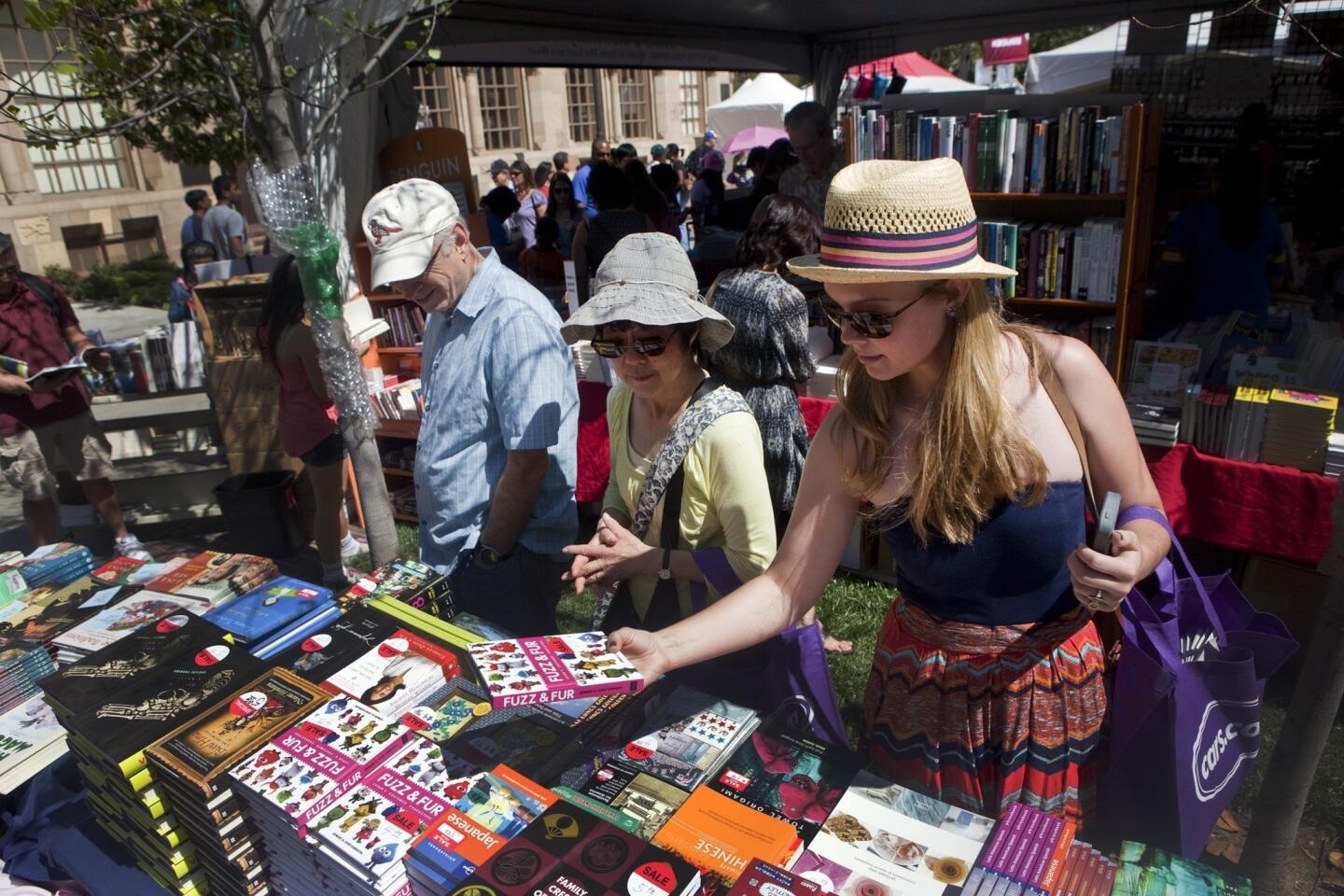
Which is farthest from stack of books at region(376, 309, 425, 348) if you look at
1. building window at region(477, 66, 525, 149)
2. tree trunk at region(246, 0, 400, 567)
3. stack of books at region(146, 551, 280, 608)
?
building window at region(477, 66, 525, 149)

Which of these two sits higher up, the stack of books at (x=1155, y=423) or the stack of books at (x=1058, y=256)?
the stack of books at (x=1058, y=256)

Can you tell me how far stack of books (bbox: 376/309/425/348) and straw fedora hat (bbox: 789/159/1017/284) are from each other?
439cm

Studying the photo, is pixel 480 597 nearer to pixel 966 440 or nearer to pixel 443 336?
pixel 443 336

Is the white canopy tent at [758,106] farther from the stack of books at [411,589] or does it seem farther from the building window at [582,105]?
the stack of books at [411,589]

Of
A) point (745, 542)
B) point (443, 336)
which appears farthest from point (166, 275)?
point (745, 542)

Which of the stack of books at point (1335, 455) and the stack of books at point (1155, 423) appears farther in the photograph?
the stack of books at point (1155, 423)

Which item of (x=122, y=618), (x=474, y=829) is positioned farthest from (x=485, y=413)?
(x=474, y=829)

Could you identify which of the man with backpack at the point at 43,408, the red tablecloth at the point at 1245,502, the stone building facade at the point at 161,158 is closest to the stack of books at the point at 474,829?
the red tablecloth at the point at 1245,502

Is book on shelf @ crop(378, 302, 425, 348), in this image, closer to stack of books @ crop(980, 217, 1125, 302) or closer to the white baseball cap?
the white baseball cap

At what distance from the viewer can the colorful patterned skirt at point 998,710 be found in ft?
5.32

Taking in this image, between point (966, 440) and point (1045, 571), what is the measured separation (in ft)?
1.03

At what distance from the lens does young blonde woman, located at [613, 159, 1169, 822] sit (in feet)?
4.70

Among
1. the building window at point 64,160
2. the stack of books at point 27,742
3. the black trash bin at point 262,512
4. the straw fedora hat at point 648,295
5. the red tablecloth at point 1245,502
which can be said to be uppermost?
the building window at point 64,160

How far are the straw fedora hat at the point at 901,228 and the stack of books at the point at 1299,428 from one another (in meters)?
2.51
